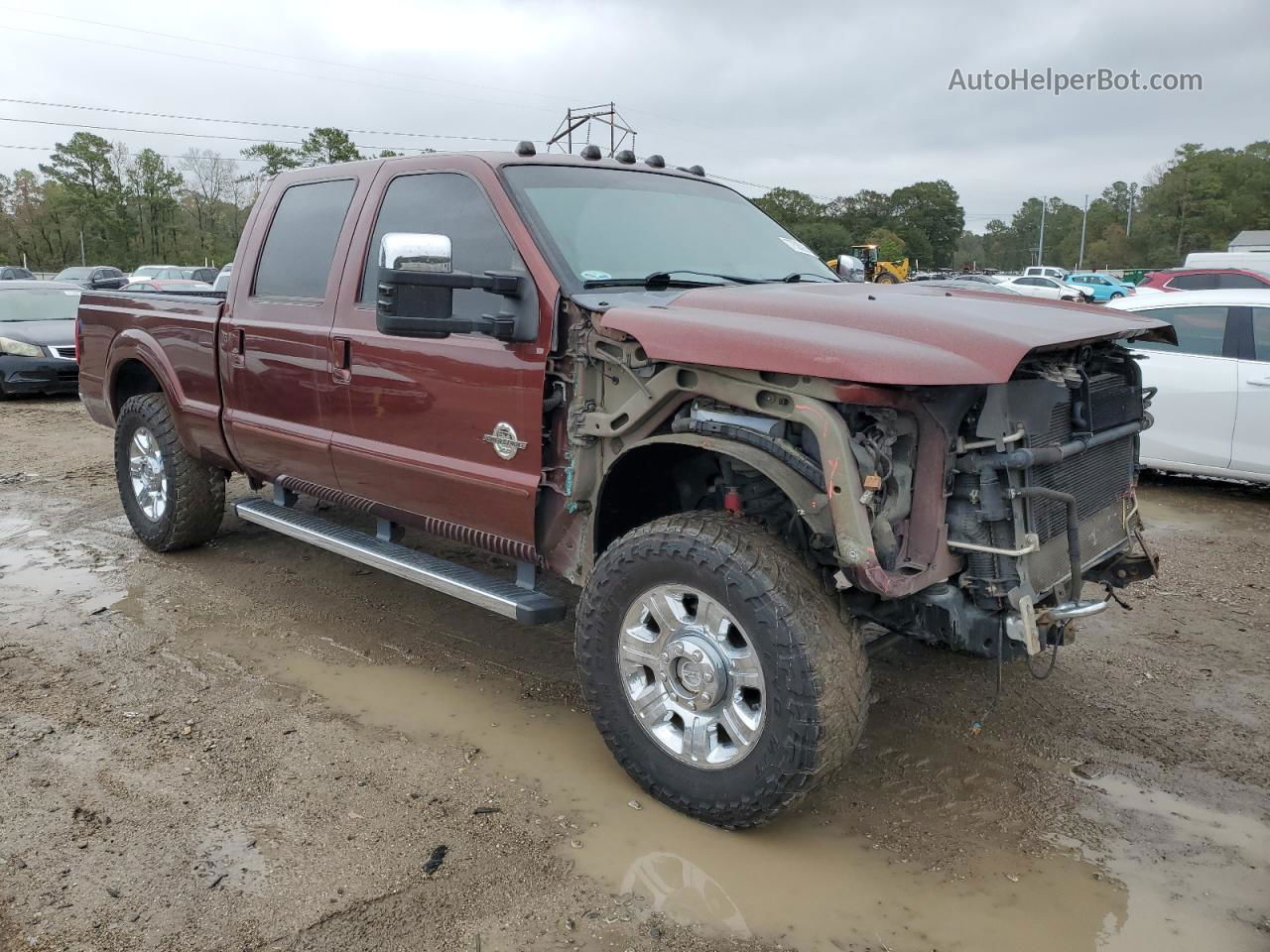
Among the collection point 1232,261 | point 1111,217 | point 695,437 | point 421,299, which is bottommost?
point 695,437

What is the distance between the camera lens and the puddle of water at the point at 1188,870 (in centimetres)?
261

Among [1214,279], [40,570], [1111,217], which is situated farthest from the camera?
[1111,217]

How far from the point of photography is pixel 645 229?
3887 mm

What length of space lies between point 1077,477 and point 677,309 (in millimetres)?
1388

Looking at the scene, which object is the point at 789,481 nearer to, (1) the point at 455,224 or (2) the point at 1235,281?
(1) the point at 455,224

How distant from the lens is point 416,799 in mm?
3217

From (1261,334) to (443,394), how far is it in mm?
6158

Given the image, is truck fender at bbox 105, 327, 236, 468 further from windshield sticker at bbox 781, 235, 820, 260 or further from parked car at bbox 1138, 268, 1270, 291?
parked car at bbox 1138, 268, 1270, 291

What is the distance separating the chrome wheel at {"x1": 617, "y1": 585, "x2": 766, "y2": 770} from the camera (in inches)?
115

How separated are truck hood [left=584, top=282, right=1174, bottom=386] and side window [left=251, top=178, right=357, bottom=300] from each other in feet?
5.62

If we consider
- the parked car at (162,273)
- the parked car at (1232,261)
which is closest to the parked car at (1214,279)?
the parked car at (1232,261)

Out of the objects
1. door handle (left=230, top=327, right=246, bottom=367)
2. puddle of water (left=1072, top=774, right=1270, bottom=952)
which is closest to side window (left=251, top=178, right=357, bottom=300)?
door handle (left=230, top=327, right=246, bottom=367)

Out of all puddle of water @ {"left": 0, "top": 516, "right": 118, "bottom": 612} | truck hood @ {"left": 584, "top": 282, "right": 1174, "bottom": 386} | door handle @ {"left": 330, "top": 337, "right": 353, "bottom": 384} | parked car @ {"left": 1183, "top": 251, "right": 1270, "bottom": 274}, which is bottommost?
puddle of water @ {"left": 0, "top": 516, "right": 118, "bottom": 612}

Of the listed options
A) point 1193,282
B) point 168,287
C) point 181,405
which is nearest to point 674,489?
point 181,405
